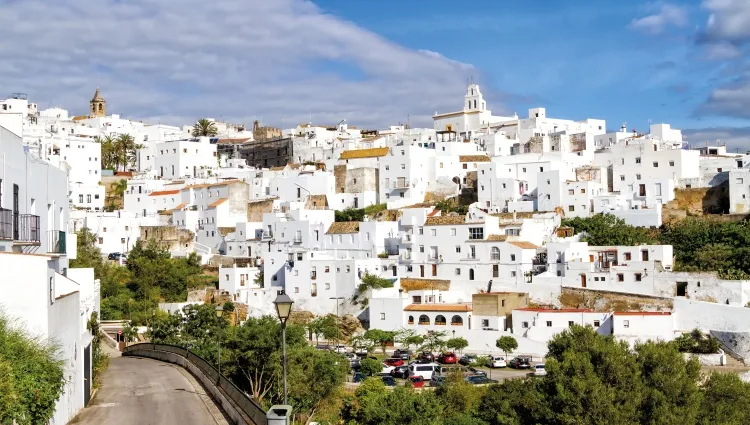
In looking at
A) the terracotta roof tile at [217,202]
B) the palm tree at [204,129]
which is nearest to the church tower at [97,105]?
the palm tree at [204,129]

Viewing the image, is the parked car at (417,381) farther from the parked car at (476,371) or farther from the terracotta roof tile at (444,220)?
the terracotta roof tile at (444,220)

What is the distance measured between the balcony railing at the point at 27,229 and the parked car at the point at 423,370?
21403mm

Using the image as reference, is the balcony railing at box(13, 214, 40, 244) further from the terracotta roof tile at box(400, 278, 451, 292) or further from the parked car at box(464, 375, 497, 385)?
the terracotta roof tile at box(400, 278, 451, 292)

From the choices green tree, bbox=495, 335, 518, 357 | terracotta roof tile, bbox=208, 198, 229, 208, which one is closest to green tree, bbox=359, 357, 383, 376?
green tree, bbox=495, 335, 518, 357

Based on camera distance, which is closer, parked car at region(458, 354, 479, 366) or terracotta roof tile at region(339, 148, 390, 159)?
parked car at region(458, 354, 479, 366)

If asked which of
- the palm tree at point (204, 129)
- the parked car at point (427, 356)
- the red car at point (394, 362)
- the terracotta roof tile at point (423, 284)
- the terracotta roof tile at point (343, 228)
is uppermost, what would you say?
the palm tree at point (204, 129)

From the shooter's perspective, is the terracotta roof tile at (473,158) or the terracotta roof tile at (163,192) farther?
the terracotta roof tile at (163,192)

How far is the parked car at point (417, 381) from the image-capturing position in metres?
35.0

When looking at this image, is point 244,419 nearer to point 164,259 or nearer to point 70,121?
point 164,259

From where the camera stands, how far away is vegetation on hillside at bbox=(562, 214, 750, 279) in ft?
143

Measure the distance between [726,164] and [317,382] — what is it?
40.4m

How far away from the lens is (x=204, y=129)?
85.2 m

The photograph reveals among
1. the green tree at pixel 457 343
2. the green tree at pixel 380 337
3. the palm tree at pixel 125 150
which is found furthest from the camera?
the palm tree at pixel 125 150

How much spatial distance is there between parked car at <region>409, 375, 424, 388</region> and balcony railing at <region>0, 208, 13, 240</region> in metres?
21.9
